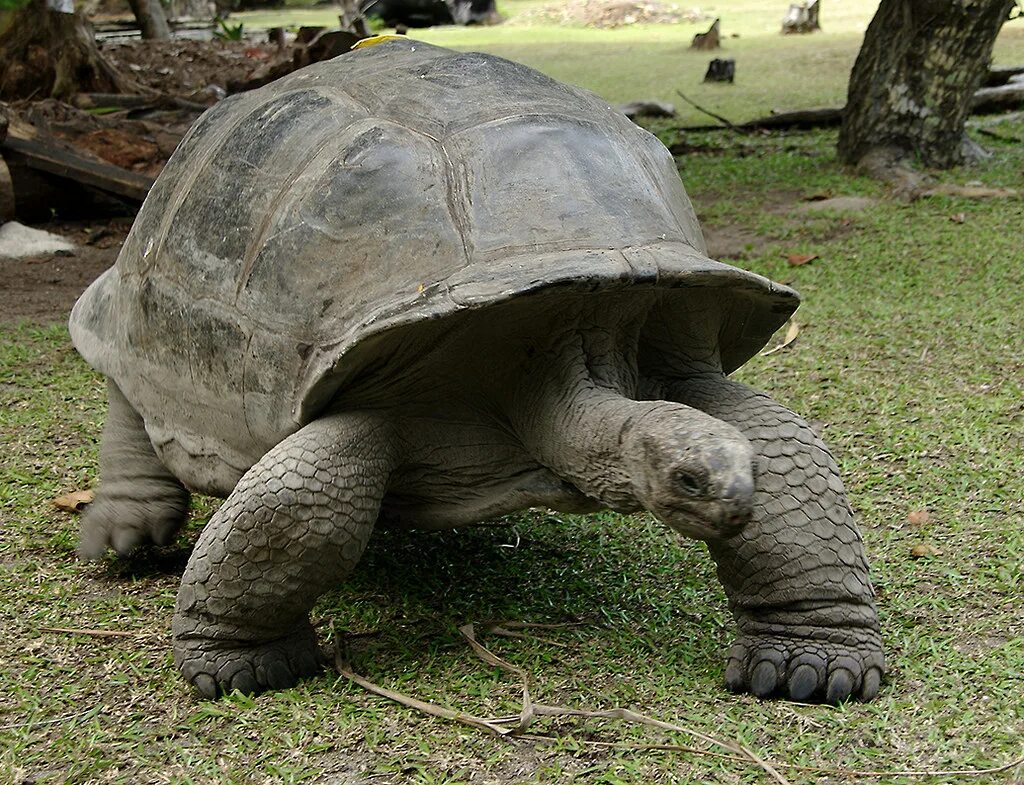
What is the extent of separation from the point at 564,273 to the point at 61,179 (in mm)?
5270

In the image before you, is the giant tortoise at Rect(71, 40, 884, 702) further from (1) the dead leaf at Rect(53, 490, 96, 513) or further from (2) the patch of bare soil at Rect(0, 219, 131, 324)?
→ (2) the patch of bare soil at Rect(0, 219, 131, 324)

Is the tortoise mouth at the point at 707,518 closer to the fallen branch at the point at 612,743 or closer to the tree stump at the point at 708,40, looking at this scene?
the fallen branch at the point at 612,743

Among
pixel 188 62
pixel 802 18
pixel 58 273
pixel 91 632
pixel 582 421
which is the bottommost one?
pixel 58 273

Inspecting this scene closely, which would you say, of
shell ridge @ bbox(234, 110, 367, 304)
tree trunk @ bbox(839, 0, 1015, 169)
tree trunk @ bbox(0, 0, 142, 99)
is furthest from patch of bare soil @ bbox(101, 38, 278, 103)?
shell ridge @ bbox(234, 110, 367, 304)

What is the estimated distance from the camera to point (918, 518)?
315 cm

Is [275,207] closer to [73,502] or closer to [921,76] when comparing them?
[73,502]

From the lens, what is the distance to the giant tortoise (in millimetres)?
2350

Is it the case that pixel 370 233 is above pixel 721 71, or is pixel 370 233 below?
above

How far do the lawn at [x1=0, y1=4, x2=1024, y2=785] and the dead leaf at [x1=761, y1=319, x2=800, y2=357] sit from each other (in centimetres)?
4

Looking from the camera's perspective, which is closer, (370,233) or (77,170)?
(370,233)

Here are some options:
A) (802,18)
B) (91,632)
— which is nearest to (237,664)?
(91,632)

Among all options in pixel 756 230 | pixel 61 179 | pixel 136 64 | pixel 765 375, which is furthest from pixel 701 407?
pixel 136 64

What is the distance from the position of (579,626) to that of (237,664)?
74 cm

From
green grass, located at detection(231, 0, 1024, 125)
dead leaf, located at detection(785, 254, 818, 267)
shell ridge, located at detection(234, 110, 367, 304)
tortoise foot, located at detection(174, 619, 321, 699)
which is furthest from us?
green grass, located at detection(231, 0, 1024, 125)
